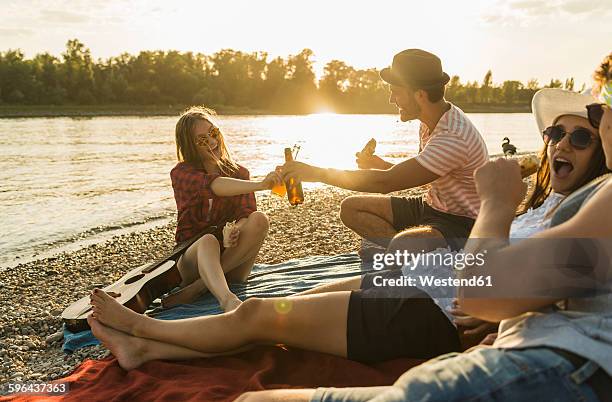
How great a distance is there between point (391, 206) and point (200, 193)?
75.4 inches

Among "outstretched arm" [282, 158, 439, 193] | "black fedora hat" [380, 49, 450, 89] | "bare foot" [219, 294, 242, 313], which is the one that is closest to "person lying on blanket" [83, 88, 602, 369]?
"bare foot" [219, 294, 242, 313]

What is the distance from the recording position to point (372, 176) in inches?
194

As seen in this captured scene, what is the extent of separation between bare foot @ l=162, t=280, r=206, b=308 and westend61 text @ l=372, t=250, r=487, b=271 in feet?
5.46

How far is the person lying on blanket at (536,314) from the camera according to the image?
5.85ft

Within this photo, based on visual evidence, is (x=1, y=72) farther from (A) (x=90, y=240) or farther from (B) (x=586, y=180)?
(B) (x=586, y=180)

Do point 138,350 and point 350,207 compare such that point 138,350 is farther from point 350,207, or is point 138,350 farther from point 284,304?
point 350,207

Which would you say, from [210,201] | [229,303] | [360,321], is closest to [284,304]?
[360,321]

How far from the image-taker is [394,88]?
207 inches

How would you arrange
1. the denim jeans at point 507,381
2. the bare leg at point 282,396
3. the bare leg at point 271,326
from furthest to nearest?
the bare leg at point 271,326 → the bare leg at point 282,396 → the denim jeans at point 507,381

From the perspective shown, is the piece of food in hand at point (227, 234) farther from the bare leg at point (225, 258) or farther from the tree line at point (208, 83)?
the tree line at point (208, 83)

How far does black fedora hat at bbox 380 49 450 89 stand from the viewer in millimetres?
5062

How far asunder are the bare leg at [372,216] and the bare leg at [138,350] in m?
2.74

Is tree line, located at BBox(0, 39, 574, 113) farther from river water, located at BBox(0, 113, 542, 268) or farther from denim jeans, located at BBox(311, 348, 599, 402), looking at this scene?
denim jeans, located at BBox(311, 348, 599, 402)

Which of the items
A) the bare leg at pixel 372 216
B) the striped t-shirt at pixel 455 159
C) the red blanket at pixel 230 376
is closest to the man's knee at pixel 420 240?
the striped t-shirt at pixel 455 159
